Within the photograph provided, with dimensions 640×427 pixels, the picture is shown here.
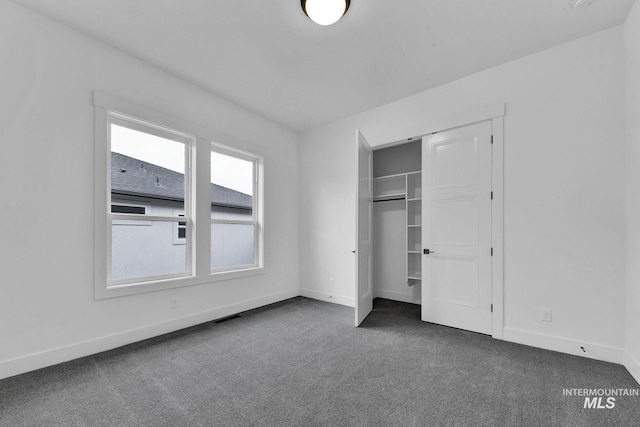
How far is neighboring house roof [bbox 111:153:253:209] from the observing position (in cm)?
278

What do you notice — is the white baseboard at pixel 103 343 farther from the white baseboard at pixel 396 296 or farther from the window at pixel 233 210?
the white baseboard at pixel 396 296

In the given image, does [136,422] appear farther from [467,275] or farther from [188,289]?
[467,275]

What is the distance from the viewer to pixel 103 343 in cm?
251

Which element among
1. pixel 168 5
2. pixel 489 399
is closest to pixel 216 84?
pixel 168 5

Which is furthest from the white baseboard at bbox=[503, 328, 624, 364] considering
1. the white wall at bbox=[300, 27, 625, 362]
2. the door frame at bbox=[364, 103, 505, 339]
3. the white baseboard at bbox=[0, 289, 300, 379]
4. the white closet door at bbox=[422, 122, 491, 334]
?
the white baseboard at bbox=[0, 289, 300, 379]

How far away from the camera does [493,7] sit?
2.17 meters

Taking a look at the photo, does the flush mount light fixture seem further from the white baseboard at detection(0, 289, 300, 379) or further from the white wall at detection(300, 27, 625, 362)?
the white baseboard at detection(0, 289, 300, 379)

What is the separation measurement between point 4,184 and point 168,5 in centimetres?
191

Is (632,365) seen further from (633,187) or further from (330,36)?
(330,36)

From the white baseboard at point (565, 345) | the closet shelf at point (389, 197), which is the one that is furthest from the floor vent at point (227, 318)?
the white baseboard at point (565, 345)

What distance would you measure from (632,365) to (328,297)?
126 inches

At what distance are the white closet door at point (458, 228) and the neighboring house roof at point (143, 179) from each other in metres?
3.09

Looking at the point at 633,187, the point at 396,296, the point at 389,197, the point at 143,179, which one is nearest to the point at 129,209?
the point at 143,179

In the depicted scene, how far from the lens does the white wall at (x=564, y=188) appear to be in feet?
7.66
